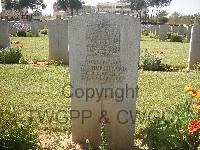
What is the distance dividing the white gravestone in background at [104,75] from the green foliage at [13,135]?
0.81 metres

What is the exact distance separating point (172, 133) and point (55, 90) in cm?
471

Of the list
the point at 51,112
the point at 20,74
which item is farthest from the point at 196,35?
the point at 51,112

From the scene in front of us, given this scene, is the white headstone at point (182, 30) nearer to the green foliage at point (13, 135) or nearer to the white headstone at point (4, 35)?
the white headstone at point (4, 35)

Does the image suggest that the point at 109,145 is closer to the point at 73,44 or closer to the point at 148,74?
the point at 73,44

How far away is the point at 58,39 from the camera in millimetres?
13031

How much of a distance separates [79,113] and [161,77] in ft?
19.1

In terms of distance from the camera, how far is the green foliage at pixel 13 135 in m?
4.26

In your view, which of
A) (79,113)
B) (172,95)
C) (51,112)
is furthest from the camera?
(172,95)

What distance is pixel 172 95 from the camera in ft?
26.7

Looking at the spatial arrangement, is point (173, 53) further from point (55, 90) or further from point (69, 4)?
point (69, 4)

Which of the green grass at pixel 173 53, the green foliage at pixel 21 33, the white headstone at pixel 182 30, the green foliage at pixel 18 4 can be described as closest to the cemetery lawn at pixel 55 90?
the green grass at pixel 173 53

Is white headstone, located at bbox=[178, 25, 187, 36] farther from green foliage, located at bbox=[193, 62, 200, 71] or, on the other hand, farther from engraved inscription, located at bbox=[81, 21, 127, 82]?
engraved inscription, located at bbox=[81, 21, 127, 82]

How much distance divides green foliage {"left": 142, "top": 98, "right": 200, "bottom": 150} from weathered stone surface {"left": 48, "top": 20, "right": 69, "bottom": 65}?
8965mm

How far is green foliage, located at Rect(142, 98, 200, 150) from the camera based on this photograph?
4.01m
